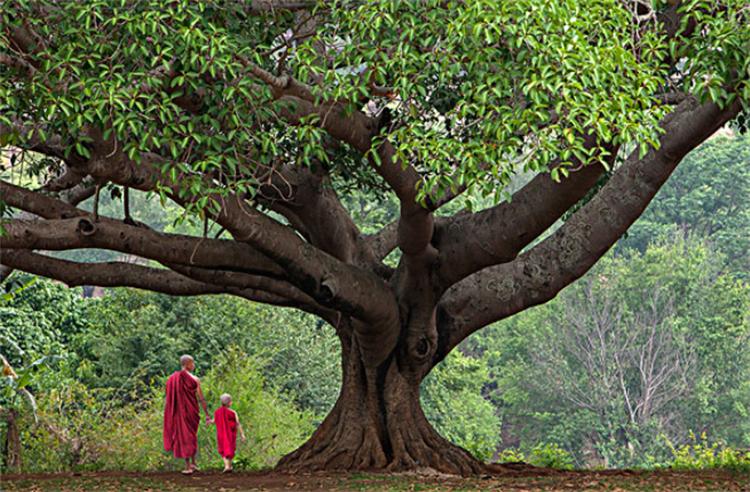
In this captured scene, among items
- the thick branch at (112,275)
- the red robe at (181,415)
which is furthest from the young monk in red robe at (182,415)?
the thick branch at (112,275)

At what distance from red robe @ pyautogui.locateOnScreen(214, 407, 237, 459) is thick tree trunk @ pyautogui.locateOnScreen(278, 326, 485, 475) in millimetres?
784

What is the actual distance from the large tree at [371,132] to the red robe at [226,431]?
113cm

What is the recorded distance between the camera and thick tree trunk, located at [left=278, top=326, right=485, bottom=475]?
12992 millimetres

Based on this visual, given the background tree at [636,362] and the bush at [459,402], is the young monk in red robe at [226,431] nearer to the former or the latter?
the bush at [459,402]

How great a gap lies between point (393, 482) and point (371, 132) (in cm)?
366

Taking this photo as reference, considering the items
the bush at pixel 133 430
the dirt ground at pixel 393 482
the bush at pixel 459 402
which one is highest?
the bush at pixel 459 402

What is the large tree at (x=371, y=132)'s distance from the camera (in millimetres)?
8016

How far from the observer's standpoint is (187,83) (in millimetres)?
8938

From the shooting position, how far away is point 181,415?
45.7 feet

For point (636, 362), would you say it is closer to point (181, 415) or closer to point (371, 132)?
point (181, 415)

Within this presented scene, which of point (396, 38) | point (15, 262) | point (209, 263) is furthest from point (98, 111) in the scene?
point (15, 262)

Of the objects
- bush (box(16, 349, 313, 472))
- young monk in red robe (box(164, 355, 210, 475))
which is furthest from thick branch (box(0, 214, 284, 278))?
bush (box(16, 349, 313, 472))

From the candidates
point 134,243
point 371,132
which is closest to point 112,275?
point 134,243

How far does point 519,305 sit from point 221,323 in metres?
16.1
